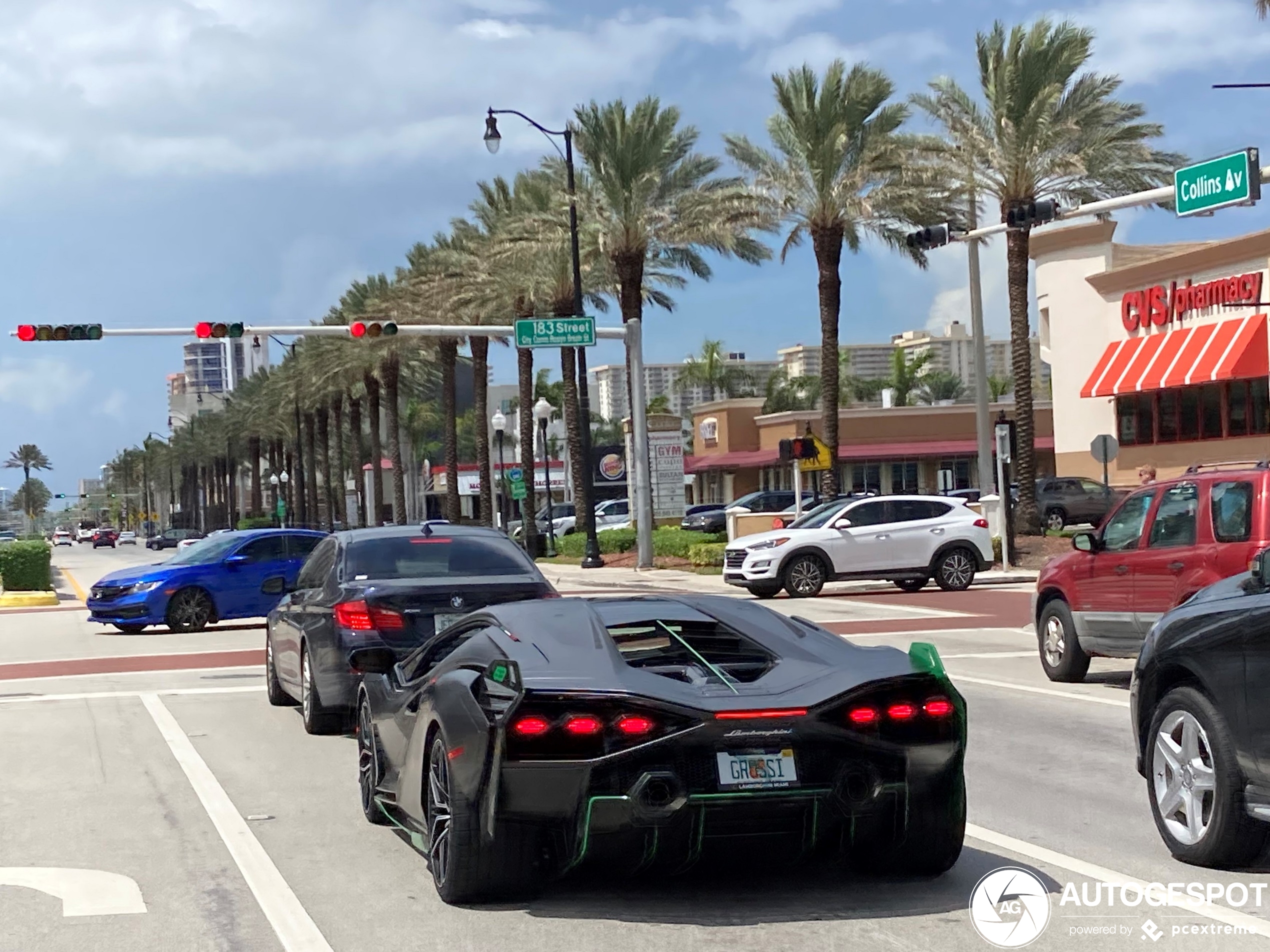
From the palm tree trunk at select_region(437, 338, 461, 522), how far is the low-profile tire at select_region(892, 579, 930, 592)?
107ft

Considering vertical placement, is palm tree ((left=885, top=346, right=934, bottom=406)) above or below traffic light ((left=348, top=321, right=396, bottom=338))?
above

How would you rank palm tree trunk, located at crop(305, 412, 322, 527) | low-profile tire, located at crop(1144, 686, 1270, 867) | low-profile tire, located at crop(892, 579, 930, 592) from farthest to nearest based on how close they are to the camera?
1. palm tree trunk, located at crop(305, 412, 322, 527)
2. low-profile tire, located at crop(892, 579, 930, 592)
3. low-profile tire, located at crop(1144, 686, 1270, 867)

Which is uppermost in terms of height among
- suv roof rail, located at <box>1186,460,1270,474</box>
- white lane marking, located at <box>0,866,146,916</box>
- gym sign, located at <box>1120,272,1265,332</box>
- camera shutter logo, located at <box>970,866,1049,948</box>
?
gym sign, located at <box>1120,272,1265,332</box>

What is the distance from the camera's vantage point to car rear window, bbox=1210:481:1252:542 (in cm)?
1205

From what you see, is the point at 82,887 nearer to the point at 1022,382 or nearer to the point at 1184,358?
the point at 1022,382

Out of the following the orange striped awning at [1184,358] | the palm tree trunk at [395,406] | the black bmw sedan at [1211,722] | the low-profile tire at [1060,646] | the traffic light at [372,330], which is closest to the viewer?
the black bmw sedan at [1211,722]

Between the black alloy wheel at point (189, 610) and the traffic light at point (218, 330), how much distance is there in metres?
7.78

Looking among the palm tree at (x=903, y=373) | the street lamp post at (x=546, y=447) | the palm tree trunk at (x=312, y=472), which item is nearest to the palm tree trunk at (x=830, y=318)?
the street lamp post at (x=546, y=447)

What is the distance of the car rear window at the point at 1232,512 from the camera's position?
12055mm

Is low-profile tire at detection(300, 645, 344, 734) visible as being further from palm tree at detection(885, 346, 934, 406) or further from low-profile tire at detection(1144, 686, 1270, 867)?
palm tree at detection(885, 346, 934, 406)

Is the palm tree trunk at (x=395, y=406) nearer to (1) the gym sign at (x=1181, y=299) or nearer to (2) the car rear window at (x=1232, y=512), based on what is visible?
(1) the gym sign at (x=1181, y=299)

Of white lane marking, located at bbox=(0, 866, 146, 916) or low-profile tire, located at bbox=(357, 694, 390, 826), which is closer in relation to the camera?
white lane marking, located at bbox=(0, 866, 146, 916)

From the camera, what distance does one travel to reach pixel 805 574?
91.0ft

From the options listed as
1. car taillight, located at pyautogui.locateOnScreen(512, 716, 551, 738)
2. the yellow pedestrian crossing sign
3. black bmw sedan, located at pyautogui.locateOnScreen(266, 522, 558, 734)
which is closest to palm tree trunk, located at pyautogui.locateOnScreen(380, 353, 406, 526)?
the yellow pedestrian crossing sign
